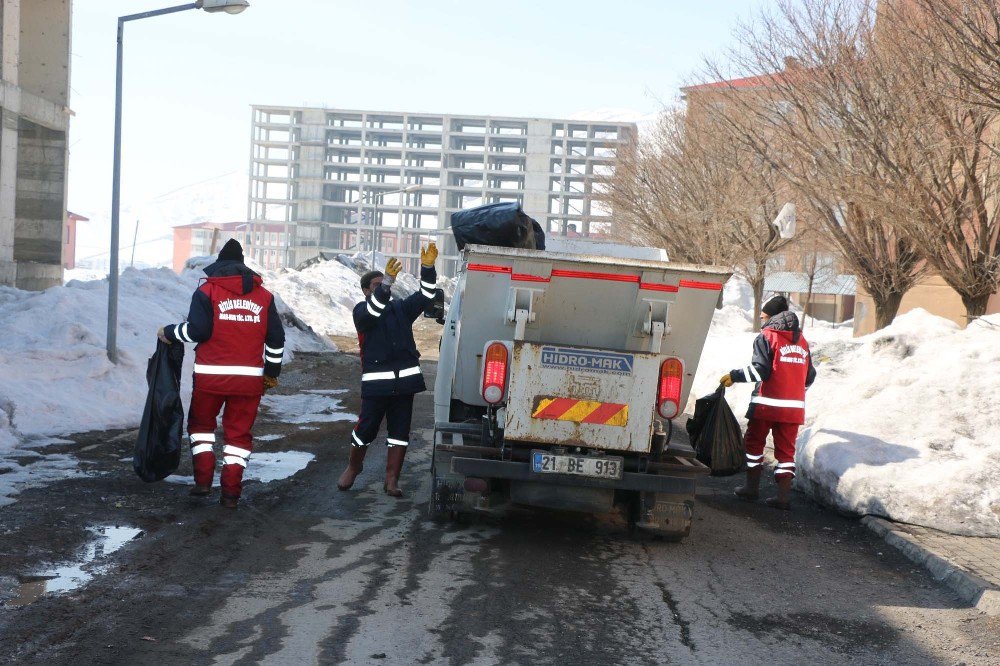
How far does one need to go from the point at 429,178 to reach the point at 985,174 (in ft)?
371

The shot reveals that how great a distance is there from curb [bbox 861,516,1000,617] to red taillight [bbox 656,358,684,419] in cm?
205

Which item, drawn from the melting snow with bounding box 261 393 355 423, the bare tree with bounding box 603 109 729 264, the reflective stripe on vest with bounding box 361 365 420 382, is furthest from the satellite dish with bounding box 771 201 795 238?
the reflective stripe on vest with bounding box 361 365 420 382

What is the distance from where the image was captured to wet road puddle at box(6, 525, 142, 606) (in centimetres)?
509

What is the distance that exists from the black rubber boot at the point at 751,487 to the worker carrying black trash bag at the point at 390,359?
3.19 meters

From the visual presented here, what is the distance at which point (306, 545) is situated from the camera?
6.43 metres

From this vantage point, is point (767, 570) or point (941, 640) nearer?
point (941, 640)

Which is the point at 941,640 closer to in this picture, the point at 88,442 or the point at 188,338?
the point at 188,338

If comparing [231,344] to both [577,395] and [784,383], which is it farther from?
[784,383]

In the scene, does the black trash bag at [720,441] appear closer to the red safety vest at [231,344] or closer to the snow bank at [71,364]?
the red safety vest at [231,344]

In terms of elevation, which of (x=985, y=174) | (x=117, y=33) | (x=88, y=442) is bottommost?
(x=88, y=442)

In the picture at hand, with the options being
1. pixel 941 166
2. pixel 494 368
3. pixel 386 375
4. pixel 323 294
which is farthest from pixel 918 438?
pixel 323 294

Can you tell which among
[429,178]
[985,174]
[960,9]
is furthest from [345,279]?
[429,178]

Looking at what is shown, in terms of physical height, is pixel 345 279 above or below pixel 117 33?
below

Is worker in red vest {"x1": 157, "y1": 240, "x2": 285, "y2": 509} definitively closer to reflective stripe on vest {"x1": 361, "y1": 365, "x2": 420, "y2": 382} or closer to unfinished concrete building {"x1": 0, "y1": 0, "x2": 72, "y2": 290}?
reflective stripe on vest {"x1": 361, "y1": 365, "x2": 420, "y2": 382}
